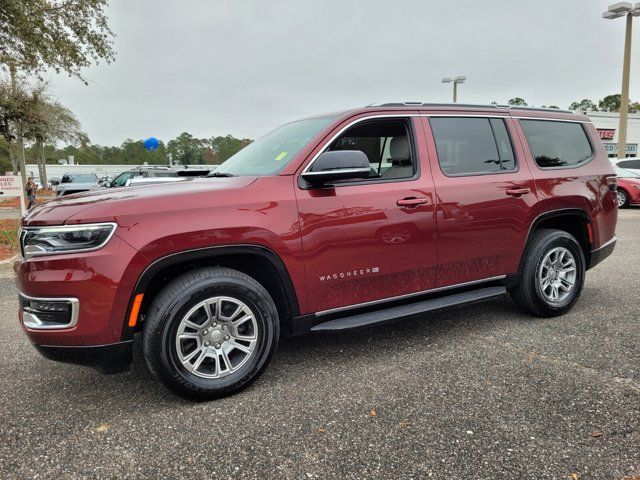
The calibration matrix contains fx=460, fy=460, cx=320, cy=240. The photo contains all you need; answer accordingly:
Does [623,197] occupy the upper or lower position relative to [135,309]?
lower

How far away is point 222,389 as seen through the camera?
2885mm

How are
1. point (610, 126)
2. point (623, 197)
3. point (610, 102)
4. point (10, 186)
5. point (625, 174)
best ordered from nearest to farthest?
1. point (10, 186)
2. point (625, 174)
3. point (623, 197)
4. point (610, 126)
5. point (610, 102)

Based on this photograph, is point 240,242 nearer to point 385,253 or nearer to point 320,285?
point 320,285

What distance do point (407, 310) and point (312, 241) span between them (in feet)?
3.16

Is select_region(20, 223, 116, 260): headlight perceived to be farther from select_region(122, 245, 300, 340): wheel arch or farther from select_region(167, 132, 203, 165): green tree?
select_region(167, 132, 203, 165): green tree

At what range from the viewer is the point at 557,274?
4.29m

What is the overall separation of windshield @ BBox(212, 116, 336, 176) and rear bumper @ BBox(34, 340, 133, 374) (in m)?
1.47

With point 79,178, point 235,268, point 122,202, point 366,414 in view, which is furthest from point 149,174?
point 79,178

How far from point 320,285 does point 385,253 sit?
55 cm

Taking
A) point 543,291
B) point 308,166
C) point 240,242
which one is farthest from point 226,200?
point 543,291

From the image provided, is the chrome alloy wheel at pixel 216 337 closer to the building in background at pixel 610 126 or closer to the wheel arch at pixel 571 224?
the wheel arch at pixel 571 224

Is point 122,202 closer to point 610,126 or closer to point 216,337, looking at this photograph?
point 216,337

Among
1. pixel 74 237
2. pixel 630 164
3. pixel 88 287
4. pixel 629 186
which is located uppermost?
pixel 74 237

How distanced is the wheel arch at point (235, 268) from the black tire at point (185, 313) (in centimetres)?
11
